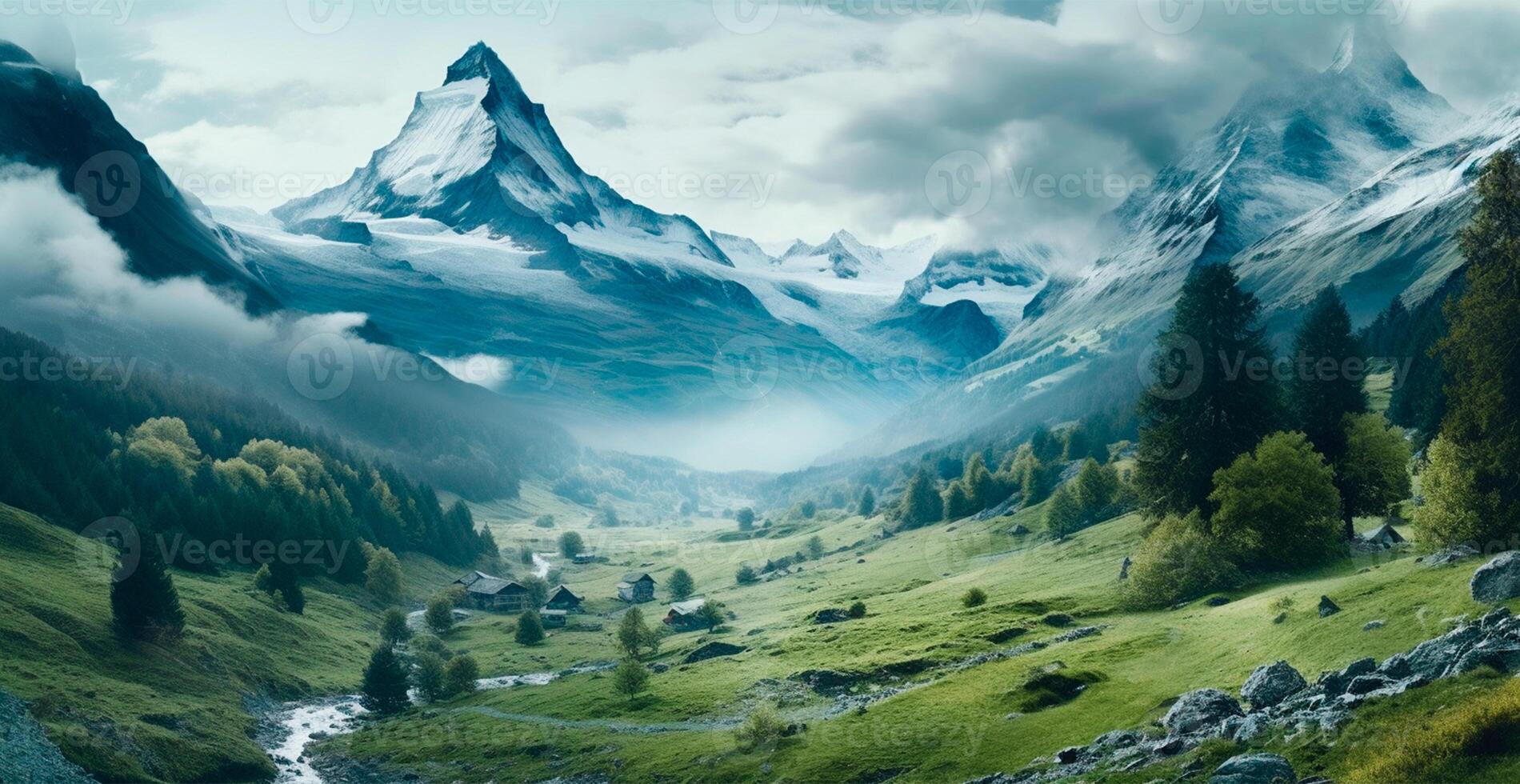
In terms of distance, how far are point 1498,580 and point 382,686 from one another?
97243 mm

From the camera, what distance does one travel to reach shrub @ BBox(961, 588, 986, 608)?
101875mm

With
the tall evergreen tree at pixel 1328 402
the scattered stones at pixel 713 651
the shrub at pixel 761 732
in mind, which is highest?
the tall evergreen tree at pixel 1328 402

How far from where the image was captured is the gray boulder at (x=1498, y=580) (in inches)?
1649

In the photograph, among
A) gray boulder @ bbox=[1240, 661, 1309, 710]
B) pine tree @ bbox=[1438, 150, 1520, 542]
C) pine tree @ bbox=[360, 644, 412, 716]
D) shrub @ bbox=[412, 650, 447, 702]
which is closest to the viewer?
gray boulder @ bbox=[1240, 661, 1309, 710]

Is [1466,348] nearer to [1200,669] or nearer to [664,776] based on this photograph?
[1200,669]

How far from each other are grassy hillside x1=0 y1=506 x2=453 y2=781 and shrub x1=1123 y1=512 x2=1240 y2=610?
72.7 m

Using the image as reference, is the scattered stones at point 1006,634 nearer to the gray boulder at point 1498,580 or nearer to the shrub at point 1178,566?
the shrub at point 1178,566

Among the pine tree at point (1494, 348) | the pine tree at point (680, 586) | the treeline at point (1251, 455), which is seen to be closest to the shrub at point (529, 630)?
the pine tree at point (680, 586)

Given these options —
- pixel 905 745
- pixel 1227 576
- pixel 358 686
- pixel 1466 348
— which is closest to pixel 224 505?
pixel 358 686

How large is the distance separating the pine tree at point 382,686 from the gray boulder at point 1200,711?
8405 centimetres

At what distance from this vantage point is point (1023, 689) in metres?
62.8

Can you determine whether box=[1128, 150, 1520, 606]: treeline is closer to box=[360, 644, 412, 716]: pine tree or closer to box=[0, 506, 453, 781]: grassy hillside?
box=[360, 644, 412, 716]: pine tree

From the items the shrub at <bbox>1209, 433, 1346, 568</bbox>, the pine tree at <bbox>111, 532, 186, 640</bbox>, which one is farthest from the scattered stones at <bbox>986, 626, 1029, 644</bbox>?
the pine tree at <bbox>111, 532, 186, 640</bbox>

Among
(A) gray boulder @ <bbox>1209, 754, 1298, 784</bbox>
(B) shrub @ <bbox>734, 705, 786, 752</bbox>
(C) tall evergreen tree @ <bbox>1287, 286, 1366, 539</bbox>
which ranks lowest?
(B) shrub @ <bbox>734, 705, 786, 752</bbox>
